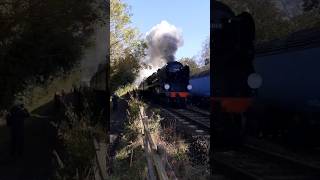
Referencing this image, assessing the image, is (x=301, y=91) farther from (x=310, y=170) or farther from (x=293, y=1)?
(x=310, y=170)

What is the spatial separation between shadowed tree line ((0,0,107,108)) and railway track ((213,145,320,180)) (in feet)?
9.59

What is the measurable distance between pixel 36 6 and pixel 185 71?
234cm

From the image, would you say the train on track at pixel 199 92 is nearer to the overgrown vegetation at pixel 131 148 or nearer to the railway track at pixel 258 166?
the railway track at pixel 258 166

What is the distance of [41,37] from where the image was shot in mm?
7785

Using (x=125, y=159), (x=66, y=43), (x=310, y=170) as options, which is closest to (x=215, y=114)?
(x=310, y=170)

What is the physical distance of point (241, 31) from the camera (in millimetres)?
5184

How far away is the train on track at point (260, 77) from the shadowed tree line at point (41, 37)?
2790 mm

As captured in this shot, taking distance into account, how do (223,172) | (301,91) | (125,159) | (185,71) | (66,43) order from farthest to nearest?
(125,159), (66,43), (185,71), (223,172), (301,91)

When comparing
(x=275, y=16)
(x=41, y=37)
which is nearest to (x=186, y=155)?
(x=41, y=37)

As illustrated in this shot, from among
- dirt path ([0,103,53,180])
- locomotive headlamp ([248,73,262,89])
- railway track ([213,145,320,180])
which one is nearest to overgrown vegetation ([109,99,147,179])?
dirt path ([0,103,53,180])

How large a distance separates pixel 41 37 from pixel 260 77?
3.87 metres

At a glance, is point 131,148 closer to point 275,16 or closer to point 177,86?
point 177,86

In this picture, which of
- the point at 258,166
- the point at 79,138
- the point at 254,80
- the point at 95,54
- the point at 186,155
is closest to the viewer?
the point at 254,80

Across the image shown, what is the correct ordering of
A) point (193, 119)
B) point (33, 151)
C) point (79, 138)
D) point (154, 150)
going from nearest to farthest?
point (154, 150), point (193, 119), point (79, 138), point (33, 151)
